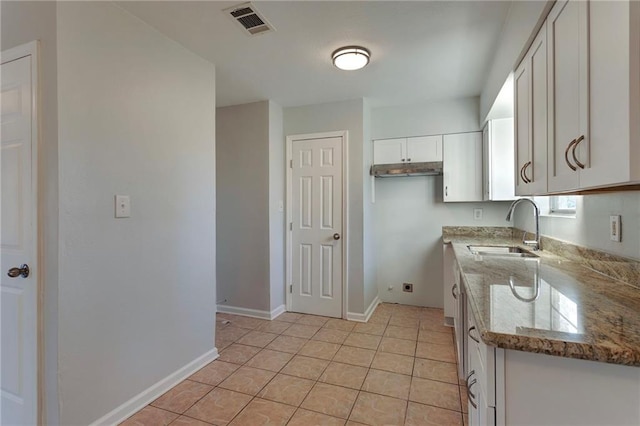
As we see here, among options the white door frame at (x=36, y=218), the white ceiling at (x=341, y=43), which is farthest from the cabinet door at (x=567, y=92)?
the white door frame at (x=36, y=218)

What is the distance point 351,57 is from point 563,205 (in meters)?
1.95

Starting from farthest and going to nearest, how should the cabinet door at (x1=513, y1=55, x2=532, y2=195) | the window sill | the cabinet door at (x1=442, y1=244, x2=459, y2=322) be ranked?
the cabinet door at (x1=442, y1=244, x2=459, y2=322)
the window sill
the cabinet door at (x1=513, y1=55, x2=532, y2=195)

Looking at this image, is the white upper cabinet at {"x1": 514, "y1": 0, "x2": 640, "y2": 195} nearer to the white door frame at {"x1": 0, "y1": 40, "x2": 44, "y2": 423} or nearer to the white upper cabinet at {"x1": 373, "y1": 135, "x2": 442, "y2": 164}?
the white upper cabinet at {"x1": 373, "y1": 135, "x2": 442, "y2": 164}

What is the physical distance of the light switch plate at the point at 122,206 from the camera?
70.3 inches

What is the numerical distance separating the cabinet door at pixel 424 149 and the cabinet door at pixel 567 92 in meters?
2.05

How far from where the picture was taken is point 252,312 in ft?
11.3

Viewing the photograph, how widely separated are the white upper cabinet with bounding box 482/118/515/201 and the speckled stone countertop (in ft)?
4.25

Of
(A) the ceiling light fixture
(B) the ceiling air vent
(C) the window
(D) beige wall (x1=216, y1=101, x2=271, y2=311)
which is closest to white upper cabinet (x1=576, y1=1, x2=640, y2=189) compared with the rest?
(C) the window

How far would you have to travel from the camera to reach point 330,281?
3.49 meters

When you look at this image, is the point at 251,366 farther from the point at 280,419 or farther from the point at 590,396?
the point at 590,396

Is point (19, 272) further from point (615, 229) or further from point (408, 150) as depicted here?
point (408, 150)

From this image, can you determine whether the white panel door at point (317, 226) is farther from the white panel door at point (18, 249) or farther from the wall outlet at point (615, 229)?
the white panel door at point (18, 249)

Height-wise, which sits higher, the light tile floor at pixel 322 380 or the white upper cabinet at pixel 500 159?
the white upper cabinet at pixel 500 159

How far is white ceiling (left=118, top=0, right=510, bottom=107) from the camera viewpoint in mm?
1832
